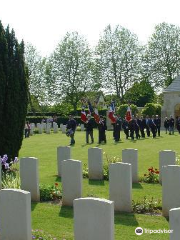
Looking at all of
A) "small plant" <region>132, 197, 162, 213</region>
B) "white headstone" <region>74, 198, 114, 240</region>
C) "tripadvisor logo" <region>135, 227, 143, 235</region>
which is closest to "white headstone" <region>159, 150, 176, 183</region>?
"small plant" <region>132, 197, 162, 213</region>

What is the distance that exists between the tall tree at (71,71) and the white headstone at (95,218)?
159 ft

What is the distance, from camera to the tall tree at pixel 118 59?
172ft

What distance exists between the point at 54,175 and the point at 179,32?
42.4m

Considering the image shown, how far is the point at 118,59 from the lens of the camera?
172ft

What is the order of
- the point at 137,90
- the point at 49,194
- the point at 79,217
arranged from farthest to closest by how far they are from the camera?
the point at 137,90
the point at 49,194
the point at 79,217

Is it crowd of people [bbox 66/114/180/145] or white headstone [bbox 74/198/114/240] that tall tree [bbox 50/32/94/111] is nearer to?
crowd of people [bbox 66/114/180/145]

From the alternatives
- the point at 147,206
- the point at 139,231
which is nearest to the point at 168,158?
the point at 147,206

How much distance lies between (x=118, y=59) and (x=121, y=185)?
150ft

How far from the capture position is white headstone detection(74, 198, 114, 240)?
508 centimetres

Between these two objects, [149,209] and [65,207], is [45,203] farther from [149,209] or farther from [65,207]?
[149,209]

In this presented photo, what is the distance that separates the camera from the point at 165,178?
7.61 m

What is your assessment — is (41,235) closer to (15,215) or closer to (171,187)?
(15,215)

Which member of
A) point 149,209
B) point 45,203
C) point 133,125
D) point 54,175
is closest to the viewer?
point 149,209

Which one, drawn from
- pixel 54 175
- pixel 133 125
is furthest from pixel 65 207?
pixel 133 125
